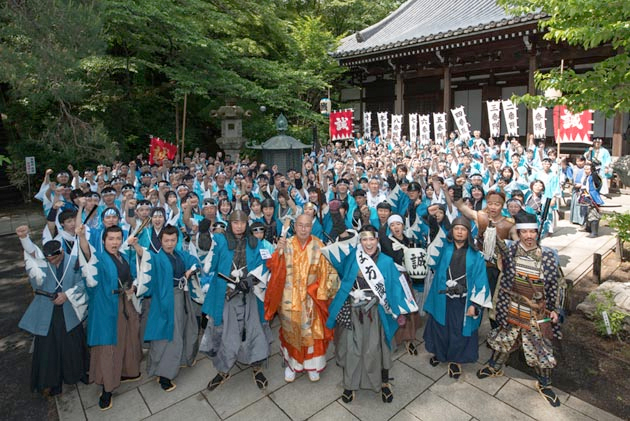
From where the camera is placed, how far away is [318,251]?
4.36 metres

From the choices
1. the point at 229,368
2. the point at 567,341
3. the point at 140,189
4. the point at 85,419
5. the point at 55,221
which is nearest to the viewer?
the point at 85,419

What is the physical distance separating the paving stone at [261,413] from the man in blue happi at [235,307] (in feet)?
0.96

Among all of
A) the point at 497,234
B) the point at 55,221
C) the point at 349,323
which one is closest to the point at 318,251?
the point at 349,323

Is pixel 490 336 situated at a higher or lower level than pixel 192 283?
lower

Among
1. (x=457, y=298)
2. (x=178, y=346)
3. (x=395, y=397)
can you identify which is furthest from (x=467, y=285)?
(x=178, y=346)

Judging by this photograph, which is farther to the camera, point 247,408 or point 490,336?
point 490,336

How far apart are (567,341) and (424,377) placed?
227 centimetres

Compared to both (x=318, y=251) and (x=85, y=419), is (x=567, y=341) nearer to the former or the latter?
(x=318, y=251)

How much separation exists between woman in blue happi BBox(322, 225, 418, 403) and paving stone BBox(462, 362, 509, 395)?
989 mm

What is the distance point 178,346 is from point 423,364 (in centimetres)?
297

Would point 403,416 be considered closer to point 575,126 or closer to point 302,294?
point 302,294

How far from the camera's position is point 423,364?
4.73 m

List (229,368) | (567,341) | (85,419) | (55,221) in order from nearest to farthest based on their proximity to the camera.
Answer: (85,419) < (229,368) < (567,341) < (55,221)

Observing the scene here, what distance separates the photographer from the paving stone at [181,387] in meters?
4.12
